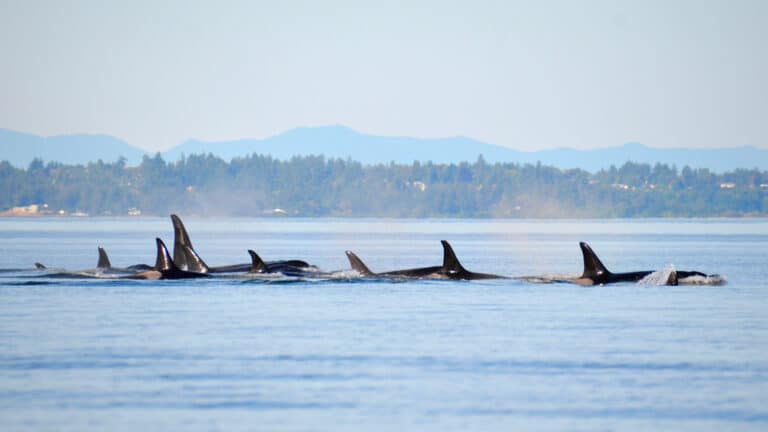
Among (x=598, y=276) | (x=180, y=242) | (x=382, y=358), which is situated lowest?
(x=382, y=358)

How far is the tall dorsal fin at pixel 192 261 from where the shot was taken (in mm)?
51250

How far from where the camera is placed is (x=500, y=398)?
72.5 feet

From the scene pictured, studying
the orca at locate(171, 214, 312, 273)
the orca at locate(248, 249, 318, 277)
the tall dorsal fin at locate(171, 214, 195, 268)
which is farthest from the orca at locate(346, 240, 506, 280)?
the tall dorsal fin at locate(171, 214, 195, 268)

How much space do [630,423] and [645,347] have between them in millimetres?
8442

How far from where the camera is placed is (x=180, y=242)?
5084cm

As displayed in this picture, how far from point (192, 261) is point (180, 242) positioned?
1333 mm

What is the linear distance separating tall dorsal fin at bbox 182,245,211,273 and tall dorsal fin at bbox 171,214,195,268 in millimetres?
76

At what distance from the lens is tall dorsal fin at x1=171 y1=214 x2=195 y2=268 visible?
1975 inches

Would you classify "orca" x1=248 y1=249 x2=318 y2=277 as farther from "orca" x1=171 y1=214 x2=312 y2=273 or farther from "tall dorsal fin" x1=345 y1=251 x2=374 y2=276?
"tall dorsal fin" x1=345 y1=251 x2=374 y2=276

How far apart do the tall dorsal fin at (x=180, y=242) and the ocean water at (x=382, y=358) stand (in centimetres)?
568

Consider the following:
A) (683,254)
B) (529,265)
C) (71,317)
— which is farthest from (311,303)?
(683,254)

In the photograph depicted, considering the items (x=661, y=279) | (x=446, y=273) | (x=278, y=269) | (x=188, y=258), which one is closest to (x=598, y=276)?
(x=661, y=279)

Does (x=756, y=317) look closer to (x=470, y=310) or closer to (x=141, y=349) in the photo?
(x=470, y=310)

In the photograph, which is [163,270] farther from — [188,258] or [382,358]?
[382,358]
